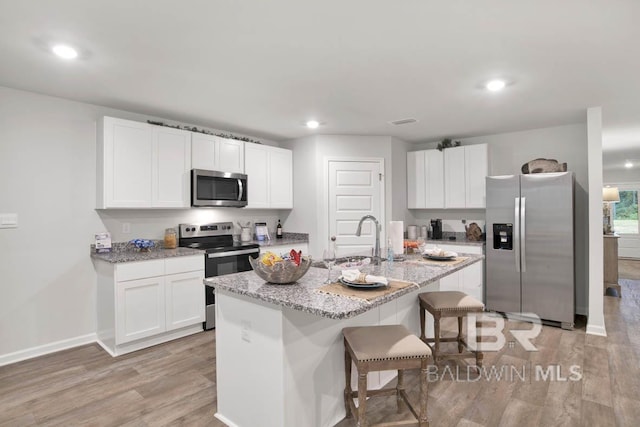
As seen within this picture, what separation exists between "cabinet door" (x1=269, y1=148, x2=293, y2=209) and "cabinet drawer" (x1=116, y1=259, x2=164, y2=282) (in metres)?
1.80

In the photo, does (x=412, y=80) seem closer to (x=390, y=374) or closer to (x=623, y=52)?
(x=623, y=52)

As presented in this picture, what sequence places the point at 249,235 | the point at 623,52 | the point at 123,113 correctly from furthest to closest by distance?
the point at 249,235, the point at 123,113, the point at 623,52

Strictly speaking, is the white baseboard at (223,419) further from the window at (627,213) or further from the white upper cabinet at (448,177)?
the window at (627,213)

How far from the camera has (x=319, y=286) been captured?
1.95 m

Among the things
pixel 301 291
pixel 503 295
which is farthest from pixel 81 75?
pixel 503 295

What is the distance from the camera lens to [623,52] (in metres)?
2.35

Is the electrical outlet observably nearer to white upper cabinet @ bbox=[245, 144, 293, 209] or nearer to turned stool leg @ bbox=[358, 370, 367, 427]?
turned stool leg @ bbox=[358, 370, 367, 427]

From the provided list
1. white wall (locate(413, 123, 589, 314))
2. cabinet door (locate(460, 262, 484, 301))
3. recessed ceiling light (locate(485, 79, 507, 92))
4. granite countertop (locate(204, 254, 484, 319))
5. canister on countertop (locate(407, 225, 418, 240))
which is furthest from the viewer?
canister on countertop (locate(407, 225, 418, 240))

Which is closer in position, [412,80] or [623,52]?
[623,52]

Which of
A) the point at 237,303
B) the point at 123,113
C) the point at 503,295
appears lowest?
the point at 503,295

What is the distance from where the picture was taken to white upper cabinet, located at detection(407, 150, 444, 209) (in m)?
5.05

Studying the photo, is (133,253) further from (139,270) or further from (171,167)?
(171,167)

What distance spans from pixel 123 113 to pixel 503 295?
4710 mm

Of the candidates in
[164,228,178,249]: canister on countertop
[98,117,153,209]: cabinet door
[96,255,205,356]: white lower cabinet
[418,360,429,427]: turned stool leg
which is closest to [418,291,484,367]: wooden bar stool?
[418,360,429,427]: turned stool leg
